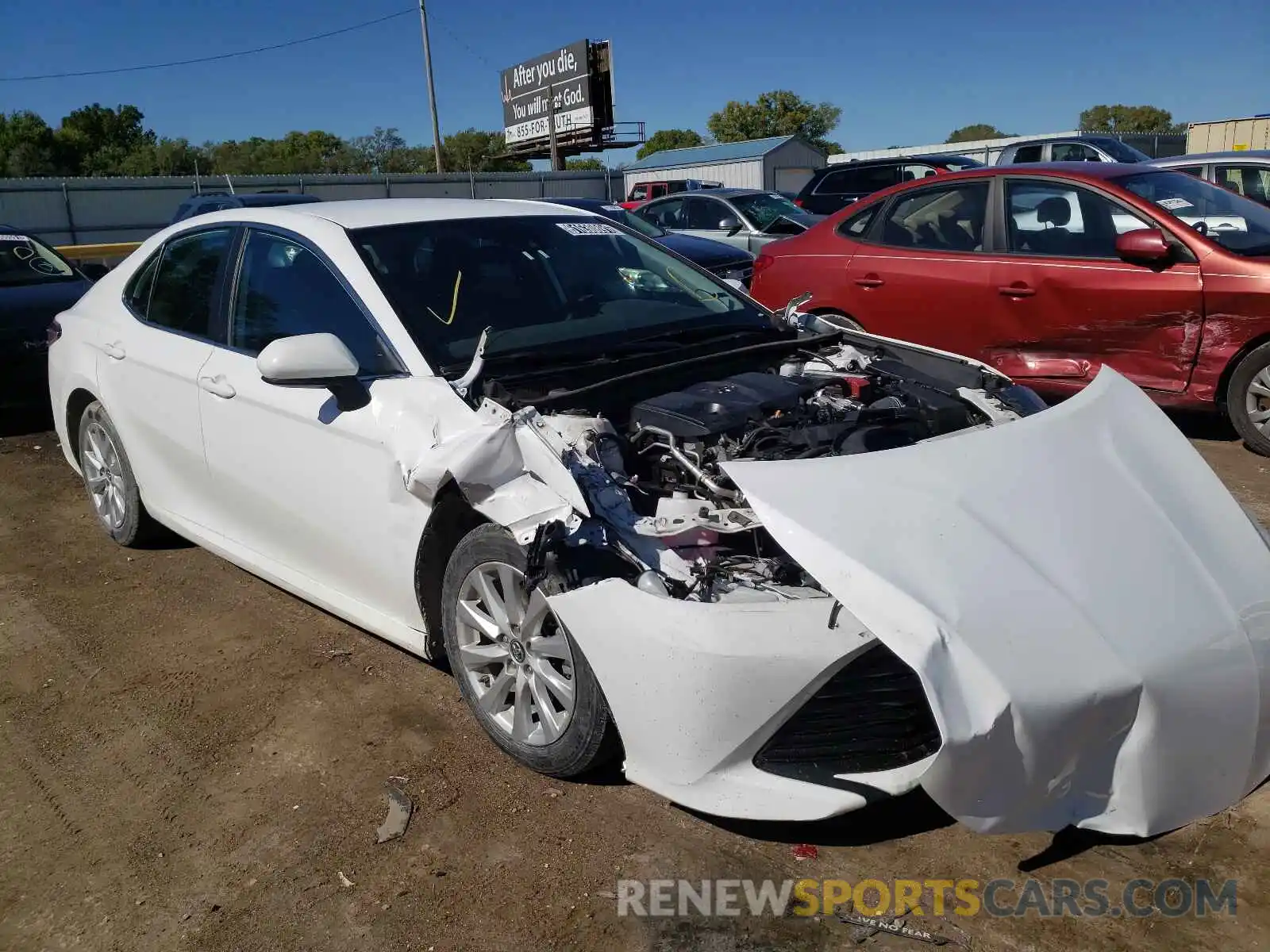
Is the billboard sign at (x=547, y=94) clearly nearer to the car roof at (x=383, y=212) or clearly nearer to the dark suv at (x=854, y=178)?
the dark suv at (x=854, y=178)

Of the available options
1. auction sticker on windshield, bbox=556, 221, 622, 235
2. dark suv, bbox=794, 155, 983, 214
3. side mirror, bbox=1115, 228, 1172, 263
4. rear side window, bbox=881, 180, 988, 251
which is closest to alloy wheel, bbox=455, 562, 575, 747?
auction sticker on windshield, bbox=556, 221, 622, 235

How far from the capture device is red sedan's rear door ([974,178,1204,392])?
581 cm

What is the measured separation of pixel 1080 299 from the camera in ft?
19.7

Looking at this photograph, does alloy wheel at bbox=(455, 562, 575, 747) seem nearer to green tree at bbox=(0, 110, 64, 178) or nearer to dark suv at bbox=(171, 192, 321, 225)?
dark suv at bbox=(171, 192, 321, 225)

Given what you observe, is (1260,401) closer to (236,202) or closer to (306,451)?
(306,451)

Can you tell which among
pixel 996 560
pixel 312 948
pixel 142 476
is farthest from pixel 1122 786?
pixel 142 476

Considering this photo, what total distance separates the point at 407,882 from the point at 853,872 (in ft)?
3.71

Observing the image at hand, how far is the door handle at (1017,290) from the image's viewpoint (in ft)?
20.2

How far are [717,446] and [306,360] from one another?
1.30 metres

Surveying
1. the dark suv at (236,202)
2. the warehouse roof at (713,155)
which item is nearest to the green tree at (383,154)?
the warehouse roof at (713,155)

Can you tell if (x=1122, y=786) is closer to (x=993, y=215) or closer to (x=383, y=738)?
(x=383, y=738)

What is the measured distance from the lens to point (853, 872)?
103 inches

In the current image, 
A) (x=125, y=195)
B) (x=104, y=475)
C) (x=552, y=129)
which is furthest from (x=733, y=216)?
(x=552, y=129)

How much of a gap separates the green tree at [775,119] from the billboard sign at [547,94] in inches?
978
